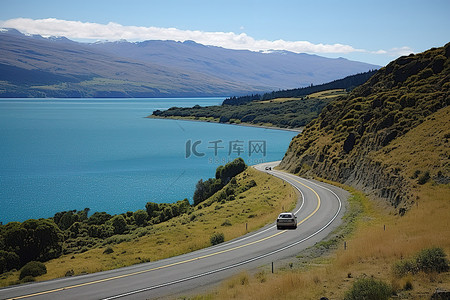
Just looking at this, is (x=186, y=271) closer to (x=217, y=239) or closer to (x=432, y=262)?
(x=217, y=239)

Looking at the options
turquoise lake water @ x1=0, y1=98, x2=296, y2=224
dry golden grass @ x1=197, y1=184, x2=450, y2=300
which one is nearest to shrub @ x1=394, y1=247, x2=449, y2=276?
dry golden grass @ x1=197, y1=184, x2=450, y2=300

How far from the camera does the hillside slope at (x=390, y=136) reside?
1769 inches

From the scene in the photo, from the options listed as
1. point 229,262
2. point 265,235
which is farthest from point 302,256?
point 265,235

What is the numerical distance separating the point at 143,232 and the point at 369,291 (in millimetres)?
34960

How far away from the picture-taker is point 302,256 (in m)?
25.7

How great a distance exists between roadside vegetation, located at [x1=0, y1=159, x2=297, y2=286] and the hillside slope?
10.5 m

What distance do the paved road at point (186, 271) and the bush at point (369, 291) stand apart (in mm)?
7890

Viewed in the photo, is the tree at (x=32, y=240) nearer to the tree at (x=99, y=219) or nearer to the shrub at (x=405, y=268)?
the tree at (x=99, y=219)

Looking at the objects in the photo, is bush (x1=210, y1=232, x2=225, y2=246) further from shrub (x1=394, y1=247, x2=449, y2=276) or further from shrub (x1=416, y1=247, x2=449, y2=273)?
shrub (x1=416, y1=247, x2=449, y2=273)

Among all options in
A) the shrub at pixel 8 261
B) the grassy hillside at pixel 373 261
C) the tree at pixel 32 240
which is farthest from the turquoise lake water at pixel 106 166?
the grassy hillside at pixel 373 261

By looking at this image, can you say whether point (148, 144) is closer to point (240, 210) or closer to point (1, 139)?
point (1, 139)

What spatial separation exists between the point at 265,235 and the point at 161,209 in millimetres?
31607

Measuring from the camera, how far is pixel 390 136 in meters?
59.0

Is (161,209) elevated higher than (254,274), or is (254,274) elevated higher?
(254,274)
